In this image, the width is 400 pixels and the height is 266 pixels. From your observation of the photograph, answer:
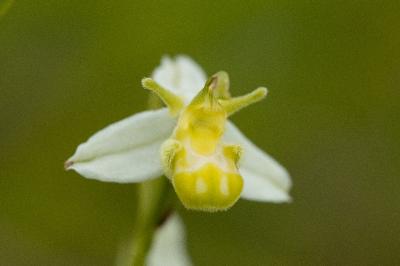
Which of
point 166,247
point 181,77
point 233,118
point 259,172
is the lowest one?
point 166,247

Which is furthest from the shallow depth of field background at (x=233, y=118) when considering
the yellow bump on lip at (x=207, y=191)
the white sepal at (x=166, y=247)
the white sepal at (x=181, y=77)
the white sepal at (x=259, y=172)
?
the yellow bump on lip at (x=207, y=191)

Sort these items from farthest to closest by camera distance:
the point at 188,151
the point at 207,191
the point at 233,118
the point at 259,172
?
the point at 233,118
the point at 259,172
the point at 188,151
the point at 207,191

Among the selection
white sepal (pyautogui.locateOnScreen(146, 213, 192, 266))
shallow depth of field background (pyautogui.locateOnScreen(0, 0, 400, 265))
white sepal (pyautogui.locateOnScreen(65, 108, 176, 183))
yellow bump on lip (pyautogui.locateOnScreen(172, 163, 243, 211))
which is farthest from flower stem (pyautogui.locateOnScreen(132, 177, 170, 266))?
shallow depth of field background (pyautogui.locateOnScreen(0, 0, 400, 265))

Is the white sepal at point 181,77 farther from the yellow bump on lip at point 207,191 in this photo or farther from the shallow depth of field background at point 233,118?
the shallow depth of field background at point 233,118

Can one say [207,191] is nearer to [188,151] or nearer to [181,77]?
[188,151]

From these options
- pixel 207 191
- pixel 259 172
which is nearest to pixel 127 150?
pixel 207 191

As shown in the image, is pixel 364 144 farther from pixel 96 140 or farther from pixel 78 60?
pixel 96 140
